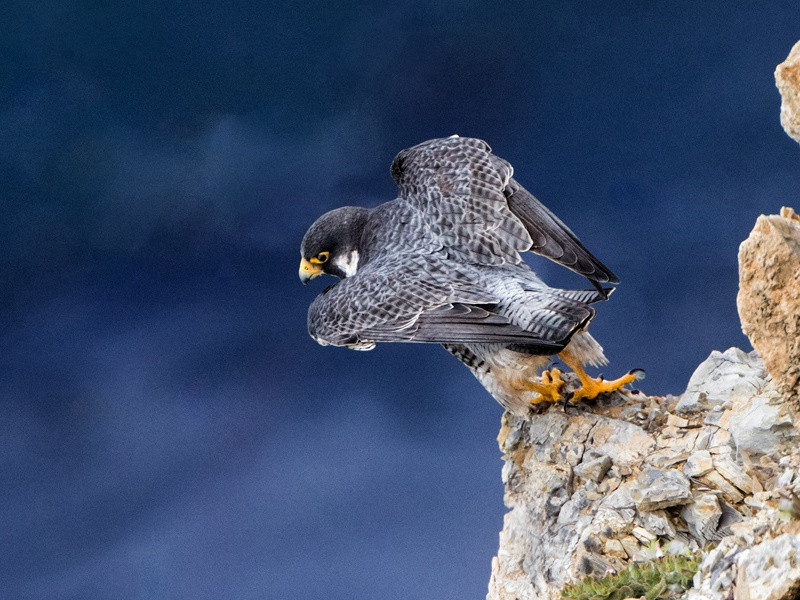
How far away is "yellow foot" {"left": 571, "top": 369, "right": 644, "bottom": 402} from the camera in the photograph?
9.78 metres

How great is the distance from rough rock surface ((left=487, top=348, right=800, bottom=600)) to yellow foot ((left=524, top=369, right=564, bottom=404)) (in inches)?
7.0

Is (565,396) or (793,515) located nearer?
(793,515)

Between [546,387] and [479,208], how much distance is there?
202 centimetres

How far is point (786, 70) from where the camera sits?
565 cm

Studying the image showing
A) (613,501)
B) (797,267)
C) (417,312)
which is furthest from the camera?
(417,312)

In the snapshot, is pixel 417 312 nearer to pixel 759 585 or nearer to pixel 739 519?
pixel 739 519

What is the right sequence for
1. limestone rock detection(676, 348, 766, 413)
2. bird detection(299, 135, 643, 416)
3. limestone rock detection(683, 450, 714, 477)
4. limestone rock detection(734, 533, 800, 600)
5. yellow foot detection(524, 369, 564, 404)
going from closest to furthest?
limestone rock detection(734, 533, 800, 600) → limestone rock detection(683, 450, 714, 477) → bird detection(299, 135, 643, 416) → limestone rock detection(676, 348, 766, 413) → yellow foot detection(524, 369, 564, 404)

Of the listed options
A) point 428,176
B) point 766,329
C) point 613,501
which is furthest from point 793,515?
point 428,176

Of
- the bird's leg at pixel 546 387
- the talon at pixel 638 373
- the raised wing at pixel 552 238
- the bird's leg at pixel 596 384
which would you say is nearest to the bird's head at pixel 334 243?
the raised wing at pixel 552 238

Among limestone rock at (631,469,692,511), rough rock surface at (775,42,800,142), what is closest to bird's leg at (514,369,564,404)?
limestone rock at (631,469,692,511)

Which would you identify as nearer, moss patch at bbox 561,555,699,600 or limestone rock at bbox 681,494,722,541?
moss patch at bbox 561,555,699,600

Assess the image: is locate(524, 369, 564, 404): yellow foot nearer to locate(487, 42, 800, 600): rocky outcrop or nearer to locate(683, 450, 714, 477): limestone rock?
locate(487, 42, 800, 600): rocky outcrop

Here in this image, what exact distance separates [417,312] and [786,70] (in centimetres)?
434

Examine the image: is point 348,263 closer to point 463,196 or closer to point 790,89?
point 463,196
